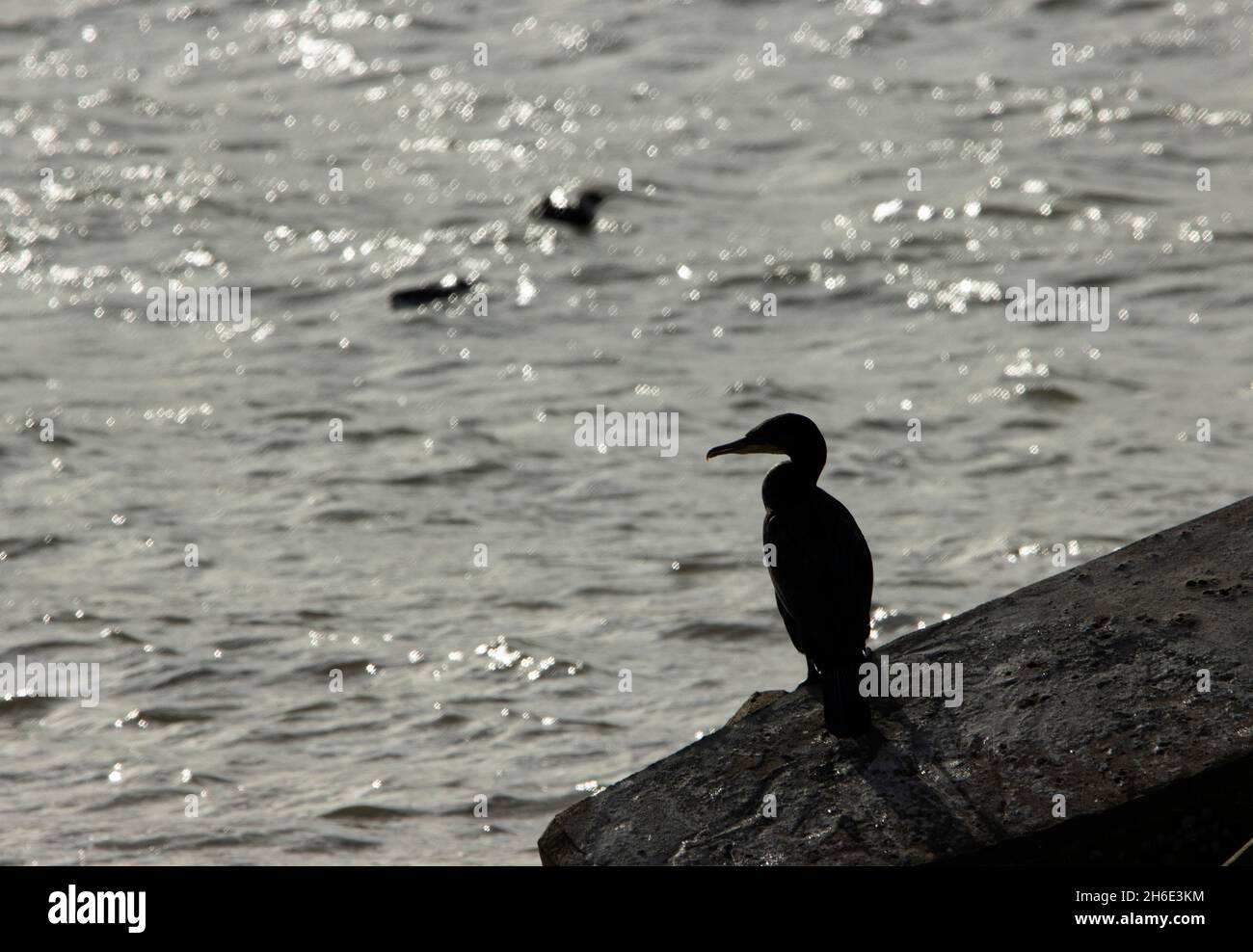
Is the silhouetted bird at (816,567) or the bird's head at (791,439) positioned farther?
the bird's head at (791,439)

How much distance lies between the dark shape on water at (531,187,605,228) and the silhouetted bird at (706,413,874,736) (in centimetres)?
1186

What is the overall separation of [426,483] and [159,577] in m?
2.17

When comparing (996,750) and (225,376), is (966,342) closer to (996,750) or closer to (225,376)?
(225,376)

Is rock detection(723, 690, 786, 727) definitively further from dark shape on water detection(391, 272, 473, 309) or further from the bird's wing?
dark shape on water detection(391, 272, 473, 309)

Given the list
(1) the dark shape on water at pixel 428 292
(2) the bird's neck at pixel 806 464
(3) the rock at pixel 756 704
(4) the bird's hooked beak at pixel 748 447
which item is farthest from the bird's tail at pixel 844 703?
(1) the dark shape on water at pixel 428 292

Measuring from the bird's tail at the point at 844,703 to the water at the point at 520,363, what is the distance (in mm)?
2363

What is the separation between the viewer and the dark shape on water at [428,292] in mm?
15805

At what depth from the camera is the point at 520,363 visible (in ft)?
47.5

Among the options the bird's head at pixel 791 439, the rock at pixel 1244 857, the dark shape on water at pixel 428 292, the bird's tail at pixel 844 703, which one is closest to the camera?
the rock at pixel 1244 857

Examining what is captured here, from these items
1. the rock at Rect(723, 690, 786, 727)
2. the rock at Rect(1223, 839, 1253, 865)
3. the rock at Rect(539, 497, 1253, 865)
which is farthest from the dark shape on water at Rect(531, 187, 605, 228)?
the rock at Rect(1223, 839, 1253, 865)

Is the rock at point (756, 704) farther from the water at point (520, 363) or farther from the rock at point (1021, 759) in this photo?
the water at point (520, 363)

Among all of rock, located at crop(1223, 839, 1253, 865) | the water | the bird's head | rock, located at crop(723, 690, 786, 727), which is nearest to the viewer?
rock, located at crop(1223, 839, 1253, 865)

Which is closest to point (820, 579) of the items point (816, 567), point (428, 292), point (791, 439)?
point (816, 567)

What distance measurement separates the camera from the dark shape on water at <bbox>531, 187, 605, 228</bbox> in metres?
17.7
